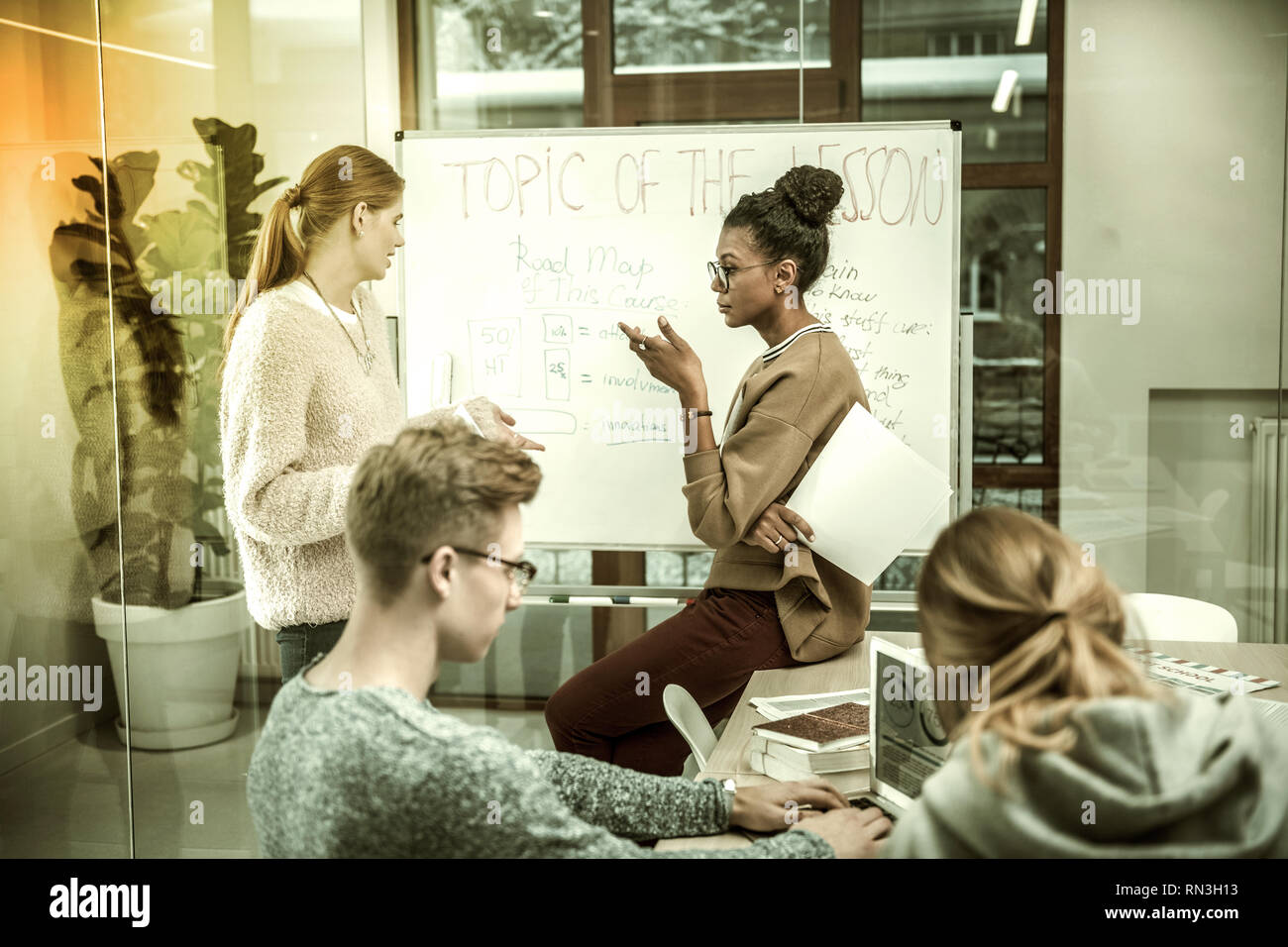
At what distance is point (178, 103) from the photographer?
296 centimetres

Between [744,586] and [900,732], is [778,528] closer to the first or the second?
[744,586]

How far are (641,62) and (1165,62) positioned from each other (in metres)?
1.51

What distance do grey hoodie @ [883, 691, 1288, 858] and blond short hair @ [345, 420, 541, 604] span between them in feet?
1.71

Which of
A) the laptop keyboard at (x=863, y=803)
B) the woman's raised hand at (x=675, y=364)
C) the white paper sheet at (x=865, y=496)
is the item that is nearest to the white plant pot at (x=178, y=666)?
the woman's raised hand at (x=675, y=364)

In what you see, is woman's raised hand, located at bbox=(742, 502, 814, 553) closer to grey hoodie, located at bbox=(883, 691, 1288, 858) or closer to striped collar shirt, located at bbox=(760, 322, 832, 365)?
striped collar shirt, located at bbox=(760, 322, 832, 365)

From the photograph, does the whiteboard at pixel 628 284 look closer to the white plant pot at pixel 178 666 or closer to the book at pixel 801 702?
the white plant pot at pixel 178 666

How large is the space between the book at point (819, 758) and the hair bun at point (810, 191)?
3.91 feet

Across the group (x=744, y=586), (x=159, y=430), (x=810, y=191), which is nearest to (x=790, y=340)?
(x=810, y=191)

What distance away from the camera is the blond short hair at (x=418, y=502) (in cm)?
107

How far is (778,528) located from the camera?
2062 millimetres

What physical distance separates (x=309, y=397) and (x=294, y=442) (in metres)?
0.09

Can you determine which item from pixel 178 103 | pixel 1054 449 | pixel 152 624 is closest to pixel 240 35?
pixel 178 103

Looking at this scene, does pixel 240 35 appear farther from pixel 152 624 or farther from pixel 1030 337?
pixel 1030 337

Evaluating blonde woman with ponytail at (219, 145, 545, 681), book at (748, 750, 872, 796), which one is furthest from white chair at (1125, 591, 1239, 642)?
blonde woman with ponytail at (219, 145, 545, 681)
